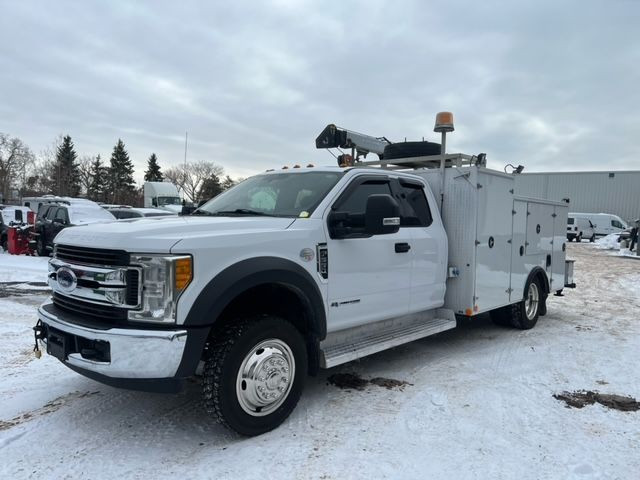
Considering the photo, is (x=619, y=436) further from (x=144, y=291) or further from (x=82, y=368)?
(x=82, y=368)

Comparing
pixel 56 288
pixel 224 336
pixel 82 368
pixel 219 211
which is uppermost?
pixel 219 211

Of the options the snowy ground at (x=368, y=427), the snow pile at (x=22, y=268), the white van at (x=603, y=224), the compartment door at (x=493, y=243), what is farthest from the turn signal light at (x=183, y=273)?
the white van at (x=603, y=224)

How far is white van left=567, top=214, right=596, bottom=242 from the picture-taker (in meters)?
34.0

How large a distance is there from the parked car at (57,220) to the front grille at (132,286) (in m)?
12.5

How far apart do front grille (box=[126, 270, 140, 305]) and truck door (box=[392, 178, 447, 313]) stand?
2.59 metres

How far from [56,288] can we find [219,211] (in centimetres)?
148

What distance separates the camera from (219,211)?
4.49 metres

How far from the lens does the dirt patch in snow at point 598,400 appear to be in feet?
13.4

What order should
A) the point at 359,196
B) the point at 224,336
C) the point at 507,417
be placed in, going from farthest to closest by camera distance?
the point at 359,196, the point at 507,417, the point at 224,336

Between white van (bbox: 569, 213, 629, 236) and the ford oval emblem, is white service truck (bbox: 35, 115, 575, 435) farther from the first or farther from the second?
white van (bbox: 569, 213, 629, 236)

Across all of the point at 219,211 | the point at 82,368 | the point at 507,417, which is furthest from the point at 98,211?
the point at 507,417

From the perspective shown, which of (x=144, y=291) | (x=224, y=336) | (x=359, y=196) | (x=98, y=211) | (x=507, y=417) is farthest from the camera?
(x=98, y=211)

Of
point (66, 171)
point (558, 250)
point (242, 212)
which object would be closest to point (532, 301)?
point (558, 250)

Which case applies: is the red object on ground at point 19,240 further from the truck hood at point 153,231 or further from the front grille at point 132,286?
the front grille at point 132,286
